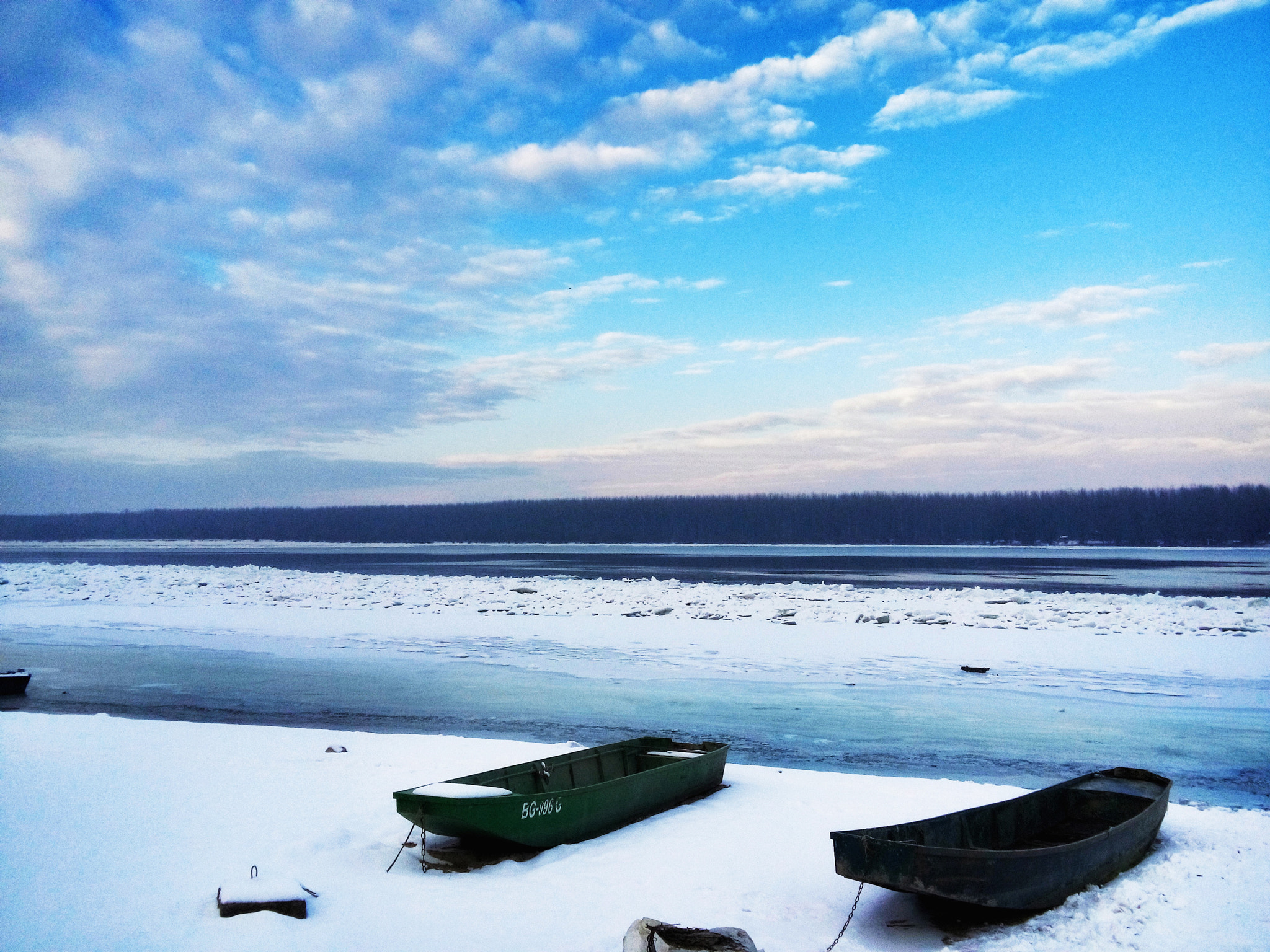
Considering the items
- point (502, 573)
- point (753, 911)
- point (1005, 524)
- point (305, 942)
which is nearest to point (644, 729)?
point (753, 911)

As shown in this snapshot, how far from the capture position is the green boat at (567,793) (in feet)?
21.5

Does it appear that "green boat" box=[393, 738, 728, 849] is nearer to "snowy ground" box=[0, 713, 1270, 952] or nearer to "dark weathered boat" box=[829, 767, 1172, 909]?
"snowy ground" box=[0, 713, 1270, 952]

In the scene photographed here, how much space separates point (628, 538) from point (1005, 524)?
179ft

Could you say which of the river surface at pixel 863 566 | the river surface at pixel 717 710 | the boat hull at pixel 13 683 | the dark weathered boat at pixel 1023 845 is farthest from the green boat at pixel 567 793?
the river surface at pixel 863 566

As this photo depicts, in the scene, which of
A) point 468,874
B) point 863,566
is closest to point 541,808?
point 468,874

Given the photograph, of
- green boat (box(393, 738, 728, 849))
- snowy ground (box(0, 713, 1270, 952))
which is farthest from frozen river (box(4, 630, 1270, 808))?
green boat (box(393, 738, 728, 849))

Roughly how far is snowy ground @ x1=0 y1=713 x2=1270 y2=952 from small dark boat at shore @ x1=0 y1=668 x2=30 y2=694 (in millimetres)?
5315

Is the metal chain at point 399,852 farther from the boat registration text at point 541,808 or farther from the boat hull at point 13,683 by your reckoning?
the boat hull at point 13,683

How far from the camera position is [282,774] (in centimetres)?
891

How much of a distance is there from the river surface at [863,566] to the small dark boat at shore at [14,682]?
89.7 feet

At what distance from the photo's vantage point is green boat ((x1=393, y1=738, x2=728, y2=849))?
6.57 m

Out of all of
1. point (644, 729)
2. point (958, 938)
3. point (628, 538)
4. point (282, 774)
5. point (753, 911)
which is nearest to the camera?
point (958, 938)

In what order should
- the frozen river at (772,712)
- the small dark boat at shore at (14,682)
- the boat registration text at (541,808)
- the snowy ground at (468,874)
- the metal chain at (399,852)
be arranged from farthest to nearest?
the small dark boat at shore at (14,682)
the frozen river at (772,712)
the boat registration text at (541,808)
the metal chain at (399,852)
the snowy ground at (468,874)

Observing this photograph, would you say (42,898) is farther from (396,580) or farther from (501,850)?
(396,580)
